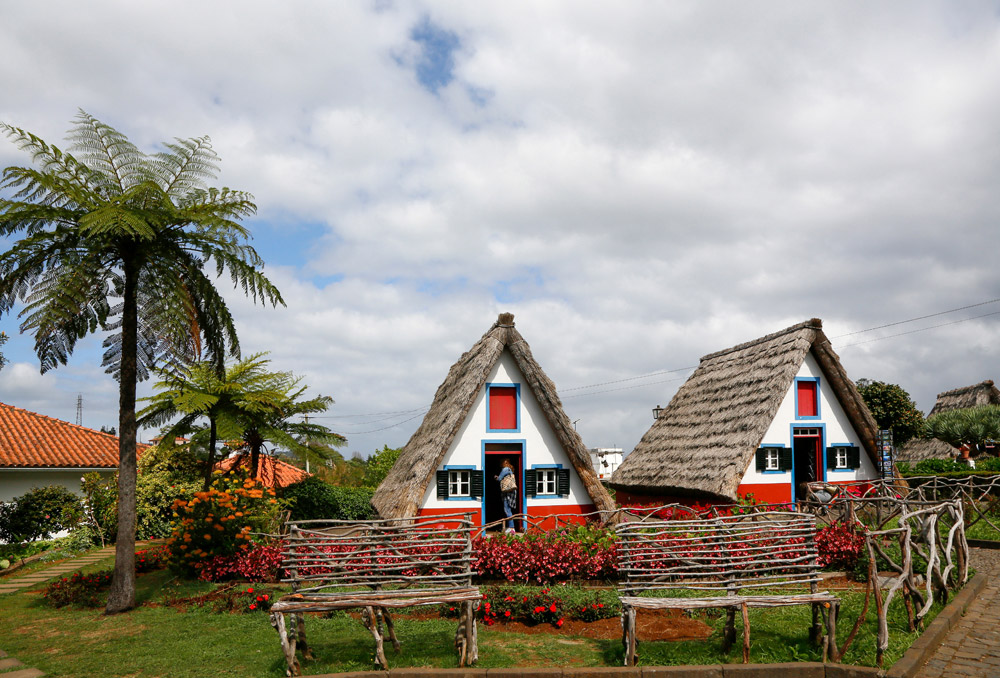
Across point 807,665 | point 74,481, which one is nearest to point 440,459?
point 807,665

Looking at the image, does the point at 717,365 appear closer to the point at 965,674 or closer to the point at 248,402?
the point at 248,402

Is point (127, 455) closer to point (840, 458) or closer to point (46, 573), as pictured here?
point (46, 573)

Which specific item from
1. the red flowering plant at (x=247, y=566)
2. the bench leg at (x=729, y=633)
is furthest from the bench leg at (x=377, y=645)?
the red flowering plant at (x=247, y=566)

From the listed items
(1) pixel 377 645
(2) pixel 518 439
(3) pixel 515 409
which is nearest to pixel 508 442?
(2) pixel 518 439

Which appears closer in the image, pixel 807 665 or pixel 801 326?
pixel 807 665

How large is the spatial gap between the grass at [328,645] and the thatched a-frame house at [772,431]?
6705 mm

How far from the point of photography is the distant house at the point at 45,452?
21578mm

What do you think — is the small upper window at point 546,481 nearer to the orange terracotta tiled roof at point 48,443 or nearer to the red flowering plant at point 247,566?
the red flowering plant at point 247,566

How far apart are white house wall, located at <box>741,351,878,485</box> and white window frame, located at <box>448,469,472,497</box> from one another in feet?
23.9

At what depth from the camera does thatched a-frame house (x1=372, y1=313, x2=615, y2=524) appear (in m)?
15.4

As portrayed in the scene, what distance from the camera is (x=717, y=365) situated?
22.6m

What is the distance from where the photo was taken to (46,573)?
16.1 m

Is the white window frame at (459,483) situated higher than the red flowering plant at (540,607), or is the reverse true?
the white window frame at (459,483)

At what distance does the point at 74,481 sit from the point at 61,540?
420cm
